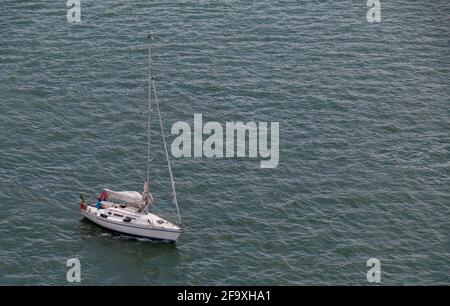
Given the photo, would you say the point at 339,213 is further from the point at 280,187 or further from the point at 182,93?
the point at 182,93

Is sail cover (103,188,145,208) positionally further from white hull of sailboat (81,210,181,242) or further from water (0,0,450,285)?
water (0,0,450,285)

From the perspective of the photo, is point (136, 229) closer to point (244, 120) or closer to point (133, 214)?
point (133, 214)
